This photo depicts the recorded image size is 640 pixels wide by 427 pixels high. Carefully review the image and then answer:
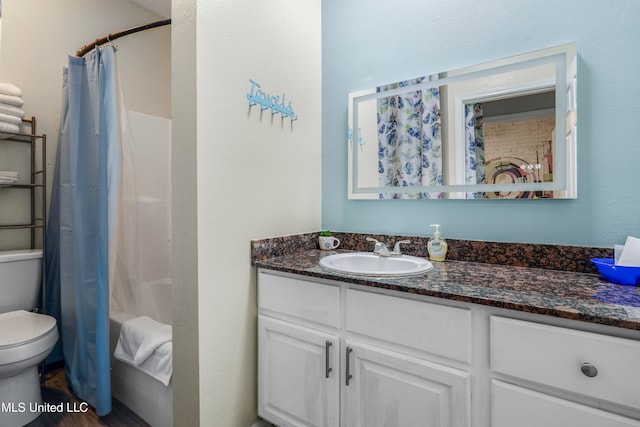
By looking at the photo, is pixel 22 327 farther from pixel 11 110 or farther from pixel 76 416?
pixel 11 110

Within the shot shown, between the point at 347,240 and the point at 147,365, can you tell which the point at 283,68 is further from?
the point at 147,365

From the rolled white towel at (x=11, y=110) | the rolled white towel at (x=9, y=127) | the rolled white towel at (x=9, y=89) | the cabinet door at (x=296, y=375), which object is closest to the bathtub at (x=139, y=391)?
the cabinet door at (x=296, y=375)

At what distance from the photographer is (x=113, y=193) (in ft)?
5.68

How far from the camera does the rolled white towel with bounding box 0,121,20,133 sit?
1.99 meters

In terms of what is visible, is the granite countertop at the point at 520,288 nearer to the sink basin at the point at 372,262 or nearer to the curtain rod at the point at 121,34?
the sink basin at the point at 372,262

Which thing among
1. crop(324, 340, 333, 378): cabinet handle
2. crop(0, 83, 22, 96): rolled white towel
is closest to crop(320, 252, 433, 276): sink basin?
crop(324, 340, 333, 378): cabinet handle

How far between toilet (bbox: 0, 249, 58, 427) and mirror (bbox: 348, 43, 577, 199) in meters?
1.78

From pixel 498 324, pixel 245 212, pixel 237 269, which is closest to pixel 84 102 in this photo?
pixel 245 212

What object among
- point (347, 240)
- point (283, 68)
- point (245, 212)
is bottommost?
point (347, 240)

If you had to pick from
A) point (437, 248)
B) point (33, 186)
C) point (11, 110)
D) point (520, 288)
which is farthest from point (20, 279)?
point (520, 288)

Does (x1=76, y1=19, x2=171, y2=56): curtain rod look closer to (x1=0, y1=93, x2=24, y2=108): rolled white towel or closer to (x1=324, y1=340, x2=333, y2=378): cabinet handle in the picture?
(x1=0, y1=93, x2=24, y2=108): rolled white towel

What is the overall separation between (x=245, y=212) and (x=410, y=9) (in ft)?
4.35

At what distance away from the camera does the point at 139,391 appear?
1.69m

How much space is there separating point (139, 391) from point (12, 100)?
1.95 metres
